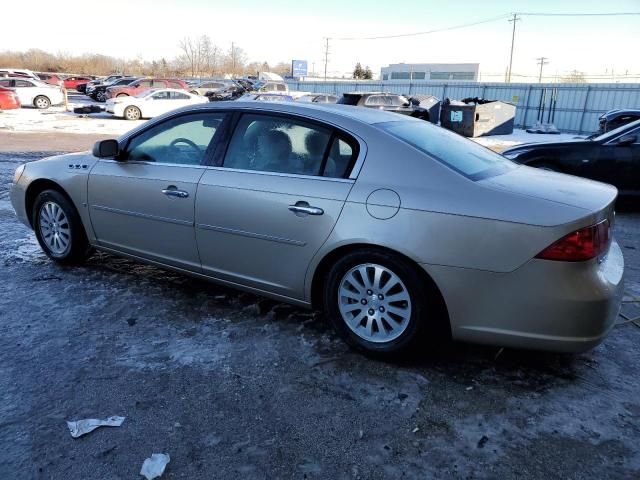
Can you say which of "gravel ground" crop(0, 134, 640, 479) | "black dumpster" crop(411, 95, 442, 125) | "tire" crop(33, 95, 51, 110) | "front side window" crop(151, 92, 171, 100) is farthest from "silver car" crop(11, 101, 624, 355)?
"tire" crop(33, 95, 51, 110)

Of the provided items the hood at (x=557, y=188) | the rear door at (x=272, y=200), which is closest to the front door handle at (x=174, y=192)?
the rear door at (x=272, y=200)

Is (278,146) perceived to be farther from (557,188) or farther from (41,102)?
(41,102)

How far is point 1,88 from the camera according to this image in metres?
24.8

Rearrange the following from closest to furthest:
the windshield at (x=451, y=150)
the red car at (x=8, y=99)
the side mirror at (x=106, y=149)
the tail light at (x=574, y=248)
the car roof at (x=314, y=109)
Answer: the tail light at (x=574, y=248) < the windshield at (x=451, y=150) < the car roof at (x=314, y=109) < the side mirror at (x=106, y=149) < the red car at (x=8, y=99)

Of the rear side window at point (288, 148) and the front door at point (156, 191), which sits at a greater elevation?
the rear side window at point (288, 148)

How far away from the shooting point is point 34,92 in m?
27.6

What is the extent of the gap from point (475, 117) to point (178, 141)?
17.4 m

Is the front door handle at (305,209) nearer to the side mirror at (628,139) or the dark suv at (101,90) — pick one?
the side mirror at (628,139)

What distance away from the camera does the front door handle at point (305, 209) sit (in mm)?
3205

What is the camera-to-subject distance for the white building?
91312 millimetres

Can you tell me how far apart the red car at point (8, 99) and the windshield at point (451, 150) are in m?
26.5

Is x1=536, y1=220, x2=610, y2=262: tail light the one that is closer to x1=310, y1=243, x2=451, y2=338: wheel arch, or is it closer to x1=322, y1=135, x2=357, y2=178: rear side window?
x1=310, y1=243, x2=451, y2=338: wheel arch

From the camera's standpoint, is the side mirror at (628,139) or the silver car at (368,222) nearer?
the silver car at (368,222)

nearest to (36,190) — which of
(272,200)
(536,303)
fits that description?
(272,200)
